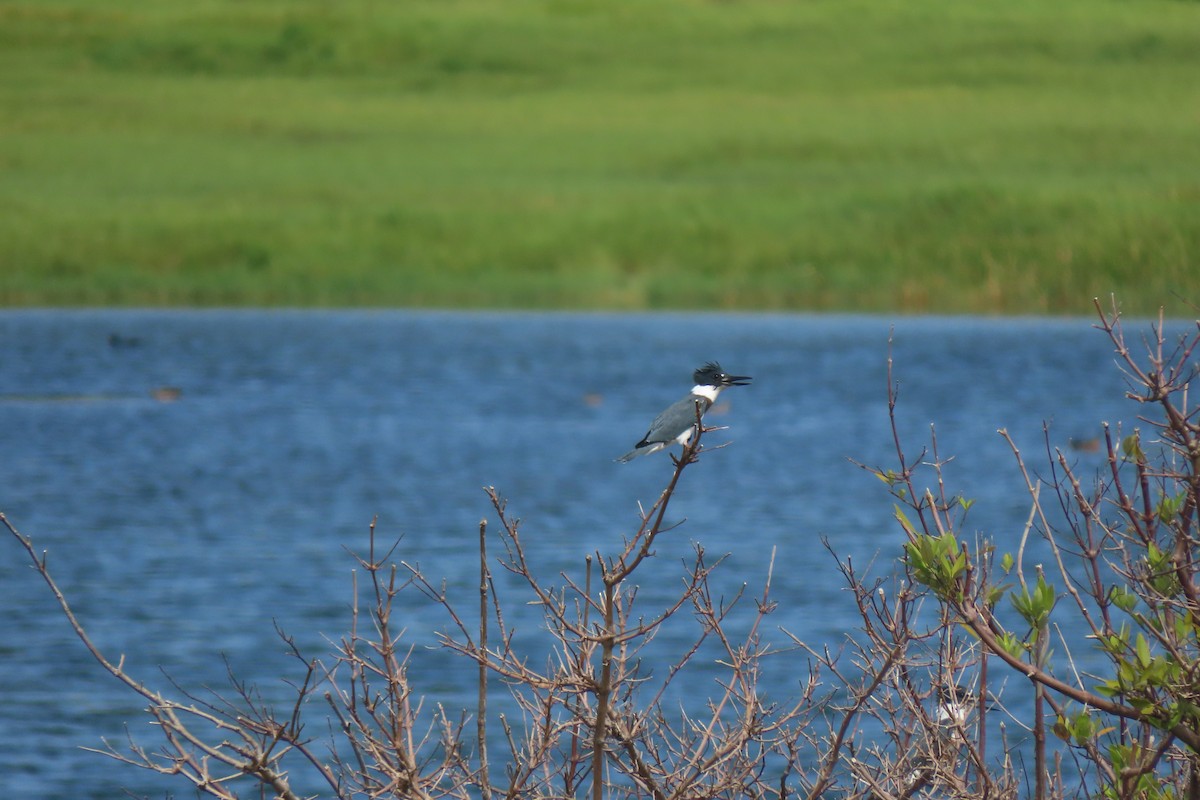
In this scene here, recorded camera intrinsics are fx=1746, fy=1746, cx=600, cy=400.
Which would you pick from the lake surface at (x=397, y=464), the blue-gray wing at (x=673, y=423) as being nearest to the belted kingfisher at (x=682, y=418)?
the blue-gray wing at (x=673, y=423)

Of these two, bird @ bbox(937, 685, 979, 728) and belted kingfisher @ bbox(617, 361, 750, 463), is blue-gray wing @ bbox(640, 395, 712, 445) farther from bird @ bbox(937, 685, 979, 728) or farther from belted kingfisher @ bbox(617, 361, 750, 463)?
bird @ bbox(937, 685, 979, 728)

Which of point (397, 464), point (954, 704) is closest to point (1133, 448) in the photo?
point (954, 704)

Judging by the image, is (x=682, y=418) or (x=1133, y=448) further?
(x=682, y=418)

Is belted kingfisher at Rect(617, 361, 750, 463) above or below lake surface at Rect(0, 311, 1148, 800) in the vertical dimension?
above

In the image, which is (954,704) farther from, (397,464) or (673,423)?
(397,464)

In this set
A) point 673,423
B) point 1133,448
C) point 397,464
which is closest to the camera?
point 1133,448

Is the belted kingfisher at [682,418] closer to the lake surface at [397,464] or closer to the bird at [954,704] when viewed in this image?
the lake surface at [397,464]

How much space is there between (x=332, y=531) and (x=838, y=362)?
21.2m

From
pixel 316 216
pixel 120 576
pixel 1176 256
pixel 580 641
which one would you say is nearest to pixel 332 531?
pixel 120 576

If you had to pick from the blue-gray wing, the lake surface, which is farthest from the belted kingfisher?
the lake surface

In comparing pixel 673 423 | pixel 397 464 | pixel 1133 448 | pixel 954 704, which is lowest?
pixel 397 464

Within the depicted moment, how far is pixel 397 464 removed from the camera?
2469 cm

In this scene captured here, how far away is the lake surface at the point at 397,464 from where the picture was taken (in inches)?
511

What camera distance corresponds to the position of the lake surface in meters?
13.0
